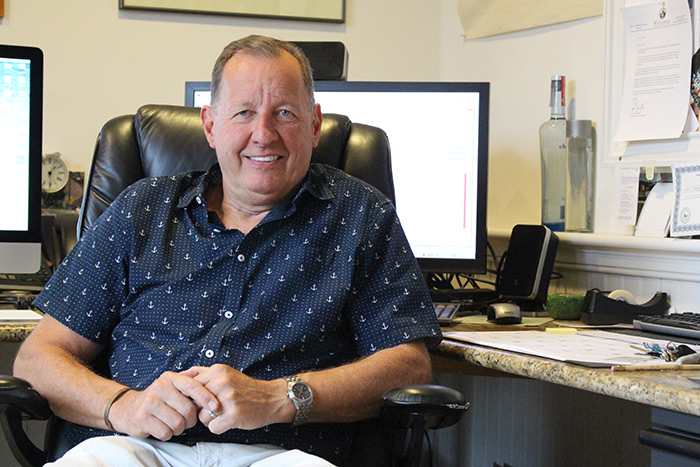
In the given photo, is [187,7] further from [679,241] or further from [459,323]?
[679,241]

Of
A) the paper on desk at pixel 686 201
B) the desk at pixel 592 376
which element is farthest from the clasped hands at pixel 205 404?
the paper on desk at pixel 686 201

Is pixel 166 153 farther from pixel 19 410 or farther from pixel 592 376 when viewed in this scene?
pixel 592 376

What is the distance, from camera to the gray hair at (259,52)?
149cm

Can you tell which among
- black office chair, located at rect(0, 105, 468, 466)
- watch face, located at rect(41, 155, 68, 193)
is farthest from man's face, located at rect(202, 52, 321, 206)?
watch face, located at rect(41, 155, 68, 193)

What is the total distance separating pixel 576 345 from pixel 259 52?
745 mm

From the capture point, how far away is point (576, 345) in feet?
4.68

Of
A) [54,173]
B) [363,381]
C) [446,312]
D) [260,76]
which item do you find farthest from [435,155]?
[54,173]

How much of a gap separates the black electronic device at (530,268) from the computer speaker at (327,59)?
605 mm

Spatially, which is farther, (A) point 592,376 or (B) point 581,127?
(B) point 581,127

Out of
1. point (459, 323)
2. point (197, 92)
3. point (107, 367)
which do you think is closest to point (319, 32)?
point (197, 92)

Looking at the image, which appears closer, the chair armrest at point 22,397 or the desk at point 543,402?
the desk at point 543,402

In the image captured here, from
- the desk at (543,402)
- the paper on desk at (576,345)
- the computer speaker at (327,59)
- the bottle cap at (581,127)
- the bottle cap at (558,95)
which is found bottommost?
the desk at (543,402)

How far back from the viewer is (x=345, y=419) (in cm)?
134

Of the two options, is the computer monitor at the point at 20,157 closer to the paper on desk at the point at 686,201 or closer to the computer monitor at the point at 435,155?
the computer monitor at the point at 435,155
